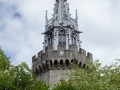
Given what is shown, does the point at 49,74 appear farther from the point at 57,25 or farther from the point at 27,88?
the point at 27,88

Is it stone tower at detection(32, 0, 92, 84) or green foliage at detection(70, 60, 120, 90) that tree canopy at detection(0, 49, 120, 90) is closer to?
green foliage at detection(70, 60, 120, 90)

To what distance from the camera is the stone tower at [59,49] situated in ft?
186

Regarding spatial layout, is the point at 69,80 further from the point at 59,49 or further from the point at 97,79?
the point at 59,49

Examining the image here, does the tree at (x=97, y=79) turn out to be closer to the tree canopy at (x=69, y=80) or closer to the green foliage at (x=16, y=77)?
the tree canopy at (x=69, y=80)

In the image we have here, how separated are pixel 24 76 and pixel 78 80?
5043 mm

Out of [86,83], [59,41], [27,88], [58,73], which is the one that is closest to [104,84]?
[86,83]

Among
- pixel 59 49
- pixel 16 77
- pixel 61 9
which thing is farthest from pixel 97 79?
pixel 61 9

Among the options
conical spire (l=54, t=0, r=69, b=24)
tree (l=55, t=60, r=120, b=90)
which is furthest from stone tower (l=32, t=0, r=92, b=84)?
tree (l=55, t=60, r=120, b=90)

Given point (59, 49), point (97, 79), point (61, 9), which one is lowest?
point (97, 79)

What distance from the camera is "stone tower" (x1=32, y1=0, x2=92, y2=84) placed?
2231 inches

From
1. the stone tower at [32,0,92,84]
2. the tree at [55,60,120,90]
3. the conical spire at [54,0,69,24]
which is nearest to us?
the tree at [55,60,120,90]

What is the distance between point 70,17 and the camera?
65375mm

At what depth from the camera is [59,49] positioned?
2274 inches

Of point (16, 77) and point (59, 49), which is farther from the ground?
point (59, 49)
